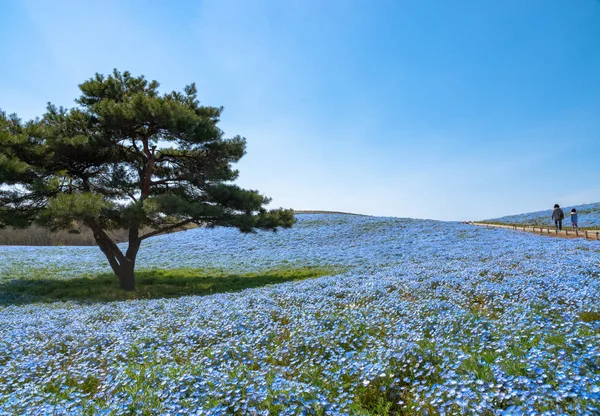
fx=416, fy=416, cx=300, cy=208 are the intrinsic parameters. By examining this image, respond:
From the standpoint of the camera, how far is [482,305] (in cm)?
788

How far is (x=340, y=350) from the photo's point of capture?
5.57m

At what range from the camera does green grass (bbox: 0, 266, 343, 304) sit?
48.1ft

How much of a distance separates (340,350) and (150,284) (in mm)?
13775

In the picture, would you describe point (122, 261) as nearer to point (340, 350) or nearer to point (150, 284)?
point (150, 284)

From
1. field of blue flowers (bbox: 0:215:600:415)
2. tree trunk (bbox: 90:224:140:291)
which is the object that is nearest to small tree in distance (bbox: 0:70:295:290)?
tree trunk (bbox: 90:224:140:291)

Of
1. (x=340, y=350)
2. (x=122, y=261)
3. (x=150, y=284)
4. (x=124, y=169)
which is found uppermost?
(x=124, y=169)

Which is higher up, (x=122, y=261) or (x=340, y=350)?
(x=122, y=261)

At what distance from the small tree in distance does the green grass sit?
1317 mm

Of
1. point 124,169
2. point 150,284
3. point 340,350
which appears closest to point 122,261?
point 150,284

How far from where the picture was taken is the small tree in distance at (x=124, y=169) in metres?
15.3

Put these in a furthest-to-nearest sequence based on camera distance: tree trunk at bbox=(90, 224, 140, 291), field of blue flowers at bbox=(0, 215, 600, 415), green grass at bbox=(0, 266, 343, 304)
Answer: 1. tree trunk at bbox=(90, 224, 140, 291)
2. green grass at bbox=(0, 266, 343, 304)
3. field of blue flowers at bbox=(0, 215, 600, 415)

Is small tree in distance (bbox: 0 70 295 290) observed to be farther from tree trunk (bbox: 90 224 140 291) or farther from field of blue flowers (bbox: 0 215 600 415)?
field of blue flowers (bbox: 0 215 600 415)

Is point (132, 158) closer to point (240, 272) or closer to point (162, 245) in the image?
point (240, 272)

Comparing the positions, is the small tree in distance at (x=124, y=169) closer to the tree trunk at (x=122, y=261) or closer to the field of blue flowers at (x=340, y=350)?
→ the tree trunk at (x=122, y=261)
